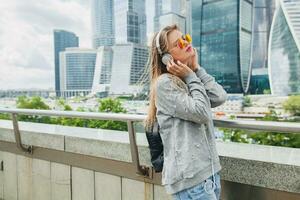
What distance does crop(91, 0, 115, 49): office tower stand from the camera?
79.9ft

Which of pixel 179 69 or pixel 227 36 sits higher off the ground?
pixel 227 36

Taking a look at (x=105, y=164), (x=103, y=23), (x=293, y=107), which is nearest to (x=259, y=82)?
(x=293, y=107)

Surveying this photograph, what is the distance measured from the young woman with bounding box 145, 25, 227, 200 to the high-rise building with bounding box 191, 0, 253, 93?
157 ft

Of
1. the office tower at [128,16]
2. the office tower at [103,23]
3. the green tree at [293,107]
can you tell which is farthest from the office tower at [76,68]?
the green tree at [293,107]

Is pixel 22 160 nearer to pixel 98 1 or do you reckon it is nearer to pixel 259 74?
pixel 98 1

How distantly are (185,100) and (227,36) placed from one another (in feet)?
189

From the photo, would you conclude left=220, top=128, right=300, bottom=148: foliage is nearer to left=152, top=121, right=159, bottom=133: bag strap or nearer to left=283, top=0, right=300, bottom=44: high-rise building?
left=152, top=121, right=159, bottom=133: bag strap

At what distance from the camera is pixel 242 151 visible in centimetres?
204

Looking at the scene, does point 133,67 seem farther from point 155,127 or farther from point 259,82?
point 259,82

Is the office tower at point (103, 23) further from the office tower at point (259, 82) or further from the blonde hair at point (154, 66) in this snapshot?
the office tower at point (259, 82)

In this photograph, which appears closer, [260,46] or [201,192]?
[201,192]

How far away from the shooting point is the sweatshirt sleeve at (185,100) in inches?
58.5

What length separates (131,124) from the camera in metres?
2.33

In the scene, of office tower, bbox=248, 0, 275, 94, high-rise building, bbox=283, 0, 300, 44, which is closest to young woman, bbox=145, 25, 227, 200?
office tower, bbox=248, 0, 275, 94
